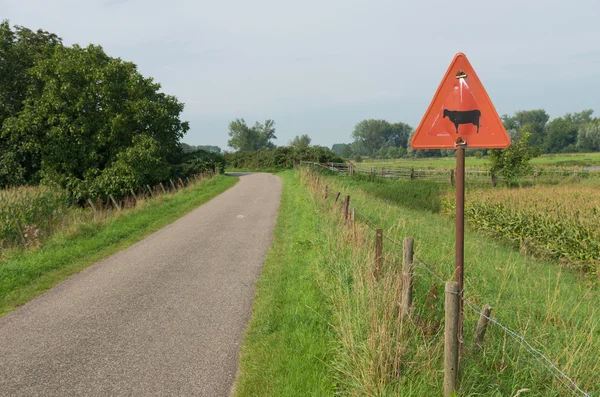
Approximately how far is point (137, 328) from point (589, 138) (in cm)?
11191

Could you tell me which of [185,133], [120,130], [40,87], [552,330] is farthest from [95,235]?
[185,133]

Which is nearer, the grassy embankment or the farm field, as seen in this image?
the grassy embankment

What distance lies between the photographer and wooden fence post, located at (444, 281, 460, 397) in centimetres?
247

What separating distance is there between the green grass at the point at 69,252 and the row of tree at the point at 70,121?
10.6 metres

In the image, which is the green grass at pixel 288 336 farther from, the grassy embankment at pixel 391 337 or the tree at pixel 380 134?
the tree at pixel 380 134

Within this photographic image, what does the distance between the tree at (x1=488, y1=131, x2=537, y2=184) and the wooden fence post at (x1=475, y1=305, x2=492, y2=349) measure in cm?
2756

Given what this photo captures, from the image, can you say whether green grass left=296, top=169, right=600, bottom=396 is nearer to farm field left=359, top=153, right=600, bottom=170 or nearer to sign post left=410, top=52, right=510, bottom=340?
sign post left=410, top=52, right=510, bottom=340

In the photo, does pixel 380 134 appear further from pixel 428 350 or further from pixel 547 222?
pixel 428 350

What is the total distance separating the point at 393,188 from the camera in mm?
25625

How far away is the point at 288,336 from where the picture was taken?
4172 mm

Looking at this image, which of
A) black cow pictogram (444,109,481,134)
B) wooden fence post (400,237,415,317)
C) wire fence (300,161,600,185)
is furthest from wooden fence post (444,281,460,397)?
wire fence (300,161,600,185)

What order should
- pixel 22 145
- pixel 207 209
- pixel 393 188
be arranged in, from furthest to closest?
pixel 393 188 → pixel 22 145 → pixel 207 209

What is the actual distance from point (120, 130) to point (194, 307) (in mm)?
21604

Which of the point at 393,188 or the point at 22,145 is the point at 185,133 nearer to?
the point at 22,145
